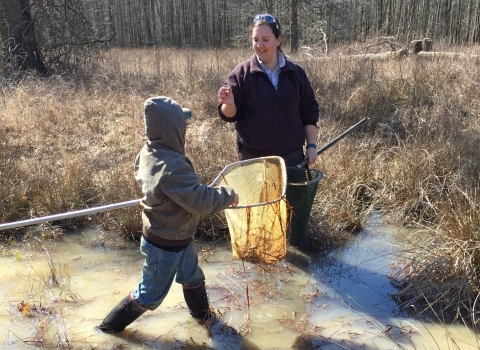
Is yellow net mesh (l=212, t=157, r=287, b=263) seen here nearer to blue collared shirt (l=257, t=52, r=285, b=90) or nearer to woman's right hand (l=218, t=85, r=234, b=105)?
woman's right hand (l=218, t=85, r=234, b=105)

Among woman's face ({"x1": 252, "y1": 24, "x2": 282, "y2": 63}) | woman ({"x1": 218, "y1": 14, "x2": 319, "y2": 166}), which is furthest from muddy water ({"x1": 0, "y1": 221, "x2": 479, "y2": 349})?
woman's face ({"x1": 252, "y1": 24, "x2": 282, "y2": 63})

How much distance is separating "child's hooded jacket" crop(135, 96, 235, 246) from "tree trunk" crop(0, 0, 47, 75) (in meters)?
8.85

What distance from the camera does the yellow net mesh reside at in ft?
9.82

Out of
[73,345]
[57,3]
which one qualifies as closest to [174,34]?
[57,3]

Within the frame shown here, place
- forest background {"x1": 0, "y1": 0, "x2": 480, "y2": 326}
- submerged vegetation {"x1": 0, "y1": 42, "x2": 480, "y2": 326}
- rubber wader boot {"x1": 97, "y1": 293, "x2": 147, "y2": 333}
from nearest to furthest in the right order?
rubber wader boot {"x1": 97, "y1": 293, "x2": 147, "y2": 333}
submerged vegetation {"x1": 0, "y1": 42, "x2": 480, "y2": 326}
forest background {"x1": 0, "y1": 0, "x2": 480, "y2": 326}

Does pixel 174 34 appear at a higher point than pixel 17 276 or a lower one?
higher

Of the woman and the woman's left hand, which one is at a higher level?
the woman

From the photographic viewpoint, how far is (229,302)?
3277mm

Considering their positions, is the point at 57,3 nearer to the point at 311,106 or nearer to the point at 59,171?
the point at 59,171

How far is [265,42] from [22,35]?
8.96 m

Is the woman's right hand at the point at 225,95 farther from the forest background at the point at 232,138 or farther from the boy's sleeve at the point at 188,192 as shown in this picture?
the forest background at the point at 232,138

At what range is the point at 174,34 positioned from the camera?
19.8m

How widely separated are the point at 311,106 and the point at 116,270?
1917 mm

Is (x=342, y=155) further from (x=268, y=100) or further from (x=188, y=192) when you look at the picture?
(x=188, y=192)
